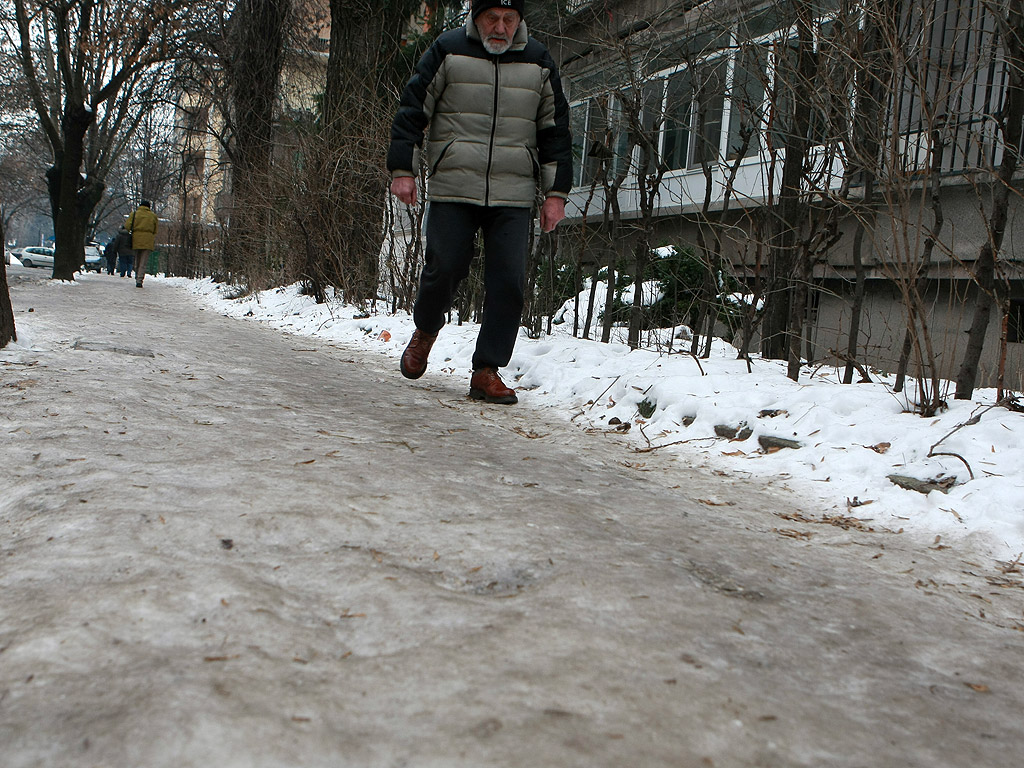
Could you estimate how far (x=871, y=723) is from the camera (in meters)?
1.53

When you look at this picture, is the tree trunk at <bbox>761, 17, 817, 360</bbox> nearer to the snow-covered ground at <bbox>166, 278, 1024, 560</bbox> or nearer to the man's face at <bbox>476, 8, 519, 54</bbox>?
the snow-covered ground at <bbox>166, 278, 1024, 560</bbox>

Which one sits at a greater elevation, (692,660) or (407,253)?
(407,253)

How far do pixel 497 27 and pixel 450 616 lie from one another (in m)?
3.55

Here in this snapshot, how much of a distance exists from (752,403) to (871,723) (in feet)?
9.72

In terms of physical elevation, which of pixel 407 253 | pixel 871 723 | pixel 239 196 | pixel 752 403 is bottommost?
pixel 871 723

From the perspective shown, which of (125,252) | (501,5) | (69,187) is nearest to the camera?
(501,5)

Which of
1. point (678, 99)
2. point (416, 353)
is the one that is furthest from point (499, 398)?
point (678, 99)

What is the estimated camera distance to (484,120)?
15.4 feet

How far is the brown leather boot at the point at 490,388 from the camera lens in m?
4.98

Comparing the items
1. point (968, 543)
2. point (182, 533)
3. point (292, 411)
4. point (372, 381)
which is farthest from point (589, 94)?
point (182, 533)

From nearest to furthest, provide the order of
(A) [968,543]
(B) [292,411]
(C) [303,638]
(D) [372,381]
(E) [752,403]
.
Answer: (C) [303,638] → (A) [968,543] → (B) [292,411] → (E) [752,403] → (D) [372,381]

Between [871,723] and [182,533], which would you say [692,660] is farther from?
[182,533]

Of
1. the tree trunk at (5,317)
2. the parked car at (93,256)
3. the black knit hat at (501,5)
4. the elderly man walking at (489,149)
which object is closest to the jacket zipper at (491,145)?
the elderly man walking at (489,149)

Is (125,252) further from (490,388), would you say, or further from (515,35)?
(515,35)
